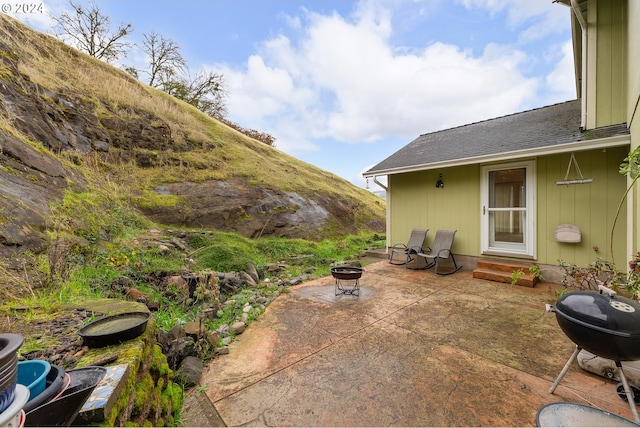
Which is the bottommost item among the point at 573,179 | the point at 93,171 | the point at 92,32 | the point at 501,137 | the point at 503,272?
the point at 503,272

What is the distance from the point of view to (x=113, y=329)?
1.67 metres

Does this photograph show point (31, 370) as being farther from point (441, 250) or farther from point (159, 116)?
point (159, 116)

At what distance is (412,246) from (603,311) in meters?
4.13

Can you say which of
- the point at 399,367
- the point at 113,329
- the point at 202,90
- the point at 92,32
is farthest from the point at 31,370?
the point at 202,90

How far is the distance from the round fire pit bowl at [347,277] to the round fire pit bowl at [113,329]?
2.52 m

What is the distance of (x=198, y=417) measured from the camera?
5.60 feet

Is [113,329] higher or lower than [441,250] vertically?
lower

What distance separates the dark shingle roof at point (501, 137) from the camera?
4262mm

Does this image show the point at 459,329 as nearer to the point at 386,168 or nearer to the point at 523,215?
the point at 523,215

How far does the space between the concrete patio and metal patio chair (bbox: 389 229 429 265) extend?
6.36 ft

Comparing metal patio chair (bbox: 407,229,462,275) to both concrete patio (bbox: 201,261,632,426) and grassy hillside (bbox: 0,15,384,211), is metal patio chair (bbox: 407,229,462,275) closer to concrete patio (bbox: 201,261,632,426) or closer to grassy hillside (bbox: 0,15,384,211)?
concrete patio (bbox: 201,261,632,426)

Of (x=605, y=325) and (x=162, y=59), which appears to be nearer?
(x=605, y=325)

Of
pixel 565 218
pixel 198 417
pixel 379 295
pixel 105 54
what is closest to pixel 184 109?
pixel 105 54

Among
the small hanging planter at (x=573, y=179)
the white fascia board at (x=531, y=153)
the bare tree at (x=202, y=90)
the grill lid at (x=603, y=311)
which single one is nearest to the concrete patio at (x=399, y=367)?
the grill lid at (x=603, y=311)
